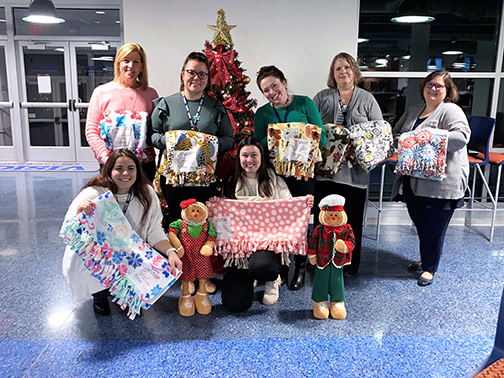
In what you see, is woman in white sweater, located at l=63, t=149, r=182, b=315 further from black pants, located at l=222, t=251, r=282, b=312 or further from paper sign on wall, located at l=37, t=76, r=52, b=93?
paper sign on wall, located at l=37, t=76, r=52, b=93

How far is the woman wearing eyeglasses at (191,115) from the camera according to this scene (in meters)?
2.44

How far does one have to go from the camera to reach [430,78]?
273 cm

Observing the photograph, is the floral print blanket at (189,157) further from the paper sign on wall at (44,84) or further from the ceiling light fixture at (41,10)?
the paper sign on wall at (44,84)

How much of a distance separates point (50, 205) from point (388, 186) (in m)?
4.36

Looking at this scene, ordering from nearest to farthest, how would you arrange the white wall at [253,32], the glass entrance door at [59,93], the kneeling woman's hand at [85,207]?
the kneeling woman's hand at [85,207], the white wall at [253,32], the glass entrance door at [59,93]

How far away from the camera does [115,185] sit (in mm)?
2299

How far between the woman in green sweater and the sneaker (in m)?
0.58

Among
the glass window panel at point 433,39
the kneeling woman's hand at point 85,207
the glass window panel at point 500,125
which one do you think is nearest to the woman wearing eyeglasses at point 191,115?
the kneeling woman's hand at point 85,207

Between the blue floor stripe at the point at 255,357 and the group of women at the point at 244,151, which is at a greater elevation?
the group of women at the point at 244,151

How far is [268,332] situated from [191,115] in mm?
1312

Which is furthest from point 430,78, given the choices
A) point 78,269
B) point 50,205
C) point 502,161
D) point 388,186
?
point 50,205

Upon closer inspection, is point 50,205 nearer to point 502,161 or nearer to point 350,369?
point 350,369

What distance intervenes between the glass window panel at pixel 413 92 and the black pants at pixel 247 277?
2801 millimetres

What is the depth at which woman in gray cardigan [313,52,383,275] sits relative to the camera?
106 inches
